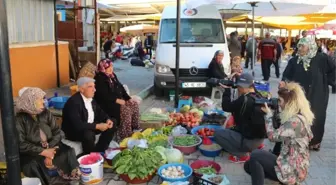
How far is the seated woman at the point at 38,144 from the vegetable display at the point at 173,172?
3.35 feet

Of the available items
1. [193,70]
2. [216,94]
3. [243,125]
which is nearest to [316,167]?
[243,125]

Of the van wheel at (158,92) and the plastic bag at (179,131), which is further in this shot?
the van wheel at (158,92)

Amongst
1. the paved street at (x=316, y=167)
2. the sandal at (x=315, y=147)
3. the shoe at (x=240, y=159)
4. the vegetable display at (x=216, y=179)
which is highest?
the vegetable display at (x=216, y=179)

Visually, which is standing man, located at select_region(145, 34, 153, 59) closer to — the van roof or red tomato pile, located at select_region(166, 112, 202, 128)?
the van roof

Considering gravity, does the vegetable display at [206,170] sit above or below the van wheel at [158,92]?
below

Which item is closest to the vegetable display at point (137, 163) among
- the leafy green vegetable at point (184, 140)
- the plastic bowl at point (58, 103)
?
the leafy green vegetable at point (184, 140)

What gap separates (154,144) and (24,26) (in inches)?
203

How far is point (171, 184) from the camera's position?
3.72m

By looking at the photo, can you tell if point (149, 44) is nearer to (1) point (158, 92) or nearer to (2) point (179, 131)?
(1) point (158, 92)

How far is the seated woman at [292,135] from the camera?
326 cm

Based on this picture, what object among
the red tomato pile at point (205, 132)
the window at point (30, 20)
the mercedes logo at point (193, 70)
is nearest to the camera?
the red tomato pile at point (205, 132)

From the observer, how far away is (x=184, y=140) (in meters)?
5.20

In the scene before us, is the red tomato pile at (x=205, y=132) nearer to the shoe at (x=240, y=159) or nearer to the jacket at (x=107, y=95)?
the shoe at (x=240, y=159)

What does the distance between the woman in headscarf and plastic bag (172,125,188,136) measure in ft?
6.67
